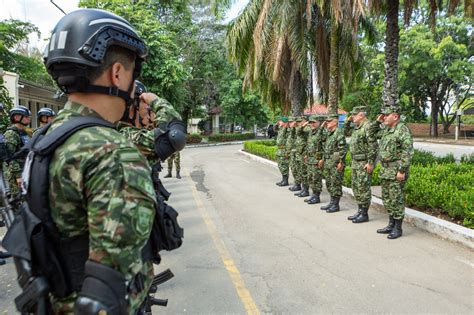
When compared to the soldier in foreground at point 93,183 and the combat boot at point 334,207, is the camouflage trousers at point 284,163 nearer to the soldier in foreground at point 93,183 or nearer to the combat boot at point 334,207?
the combat boot at point 334,207

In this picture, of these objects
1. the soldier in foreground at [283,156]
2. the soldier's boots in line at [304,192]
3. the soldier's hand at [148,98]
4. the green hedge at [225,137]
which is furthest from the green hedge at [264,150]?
the green hedge at [225,137]

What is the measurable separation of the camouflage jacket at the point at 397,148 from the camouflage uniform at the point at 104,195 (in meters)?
5.32

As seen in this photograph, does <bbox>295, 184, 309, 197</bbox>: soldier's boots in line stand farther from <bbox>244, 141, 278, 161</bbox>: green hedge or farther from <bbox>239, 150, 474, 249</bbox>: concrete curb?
<bbox>244, 141, 278, 161</bbox>: green hedge

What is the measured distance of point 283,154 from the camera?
436 inches

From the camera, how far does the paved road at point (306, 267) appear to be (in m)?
3.70

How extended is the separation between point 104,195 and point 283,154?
9.90 metres

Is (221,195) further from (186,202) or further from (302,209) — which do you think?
Answer: (302,209)

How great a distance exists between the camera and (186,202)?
28.3ft

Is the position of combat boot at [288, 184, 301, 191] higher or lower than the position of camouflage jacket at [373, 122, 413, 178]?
lower

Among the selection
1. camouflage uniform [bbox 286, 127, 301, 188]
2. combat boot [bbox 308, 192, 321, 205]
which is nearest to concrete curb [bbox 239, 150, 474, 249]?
combat boot [bbox 308, 192, 321, 205]

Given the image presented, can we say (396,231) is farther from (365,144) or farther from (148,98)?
(148,98)

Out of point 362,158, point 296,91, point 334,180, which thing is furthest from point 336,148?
point 296,91

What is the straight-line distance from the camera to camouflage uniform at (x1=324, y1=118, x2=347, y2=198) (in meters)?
7.63

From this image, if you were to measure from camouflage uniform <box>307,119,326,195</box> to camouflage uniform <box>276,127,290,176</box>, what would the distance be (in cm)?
197
